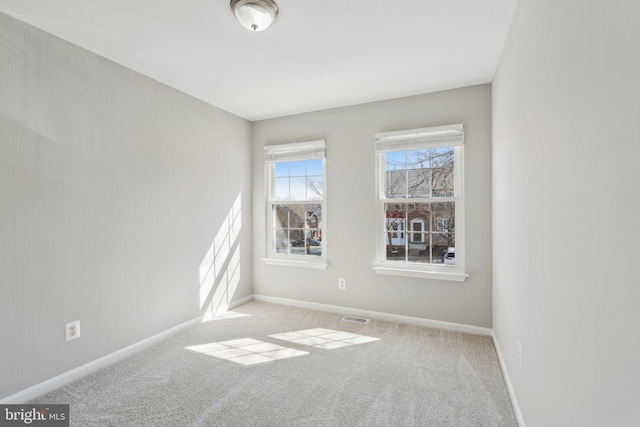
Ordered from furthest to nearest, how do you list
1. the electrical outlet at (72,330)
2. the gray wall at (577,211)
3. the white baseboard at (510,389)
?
1. the electrical outlet at (72,330)
2. the white baseboard at (510,389)
3. the gray wall at (577,211)

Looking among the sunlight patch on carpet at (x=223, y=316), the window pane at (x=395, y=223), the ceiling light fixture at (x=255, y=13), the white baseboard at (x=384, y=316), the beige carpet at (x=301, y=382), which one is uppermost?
the ceiling light fixture at (x=255, y=13)

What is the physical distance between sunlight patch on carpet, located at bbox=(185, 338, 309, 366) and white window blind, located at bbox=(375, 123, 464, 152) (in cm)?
232

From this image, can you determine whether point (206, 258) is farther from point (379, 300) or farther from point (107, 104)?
point (379, 300)

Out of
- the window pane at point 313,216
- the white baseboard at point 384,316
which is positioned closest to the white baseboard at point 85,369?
the white baseboard at point 384,316

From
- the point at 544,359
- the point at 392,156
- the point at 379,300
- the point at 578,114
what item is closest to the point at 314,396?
the point at 544,359

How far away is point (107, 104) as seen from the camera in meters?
2.54

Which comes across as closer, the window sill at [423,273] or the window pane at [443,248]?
the window sill at [423,273]

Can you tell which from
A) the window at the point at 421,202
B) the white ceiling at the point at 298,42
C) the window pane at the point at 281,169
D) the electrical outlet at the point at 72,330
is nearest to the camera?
the white ceiling at the point at 298,42

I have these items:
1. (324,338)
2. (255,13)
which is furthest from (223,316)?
(255,13)

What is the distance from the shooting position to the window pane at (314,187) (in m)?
3.93

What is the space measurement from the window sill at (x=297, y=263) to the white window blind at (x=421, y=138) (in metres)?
1.54

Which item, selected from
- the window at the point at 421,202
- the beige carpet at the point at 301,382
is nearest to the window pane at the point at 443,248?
the window at the point at 421,202

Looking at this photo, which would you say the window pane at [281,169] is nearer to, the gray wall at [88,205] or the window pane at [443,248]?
the gray wall at [88,205]

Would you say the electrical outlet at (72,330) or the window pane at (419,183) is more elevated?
the window pane at (419,183)
